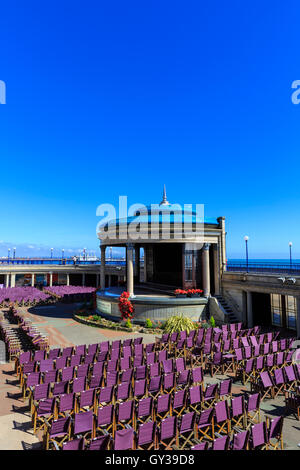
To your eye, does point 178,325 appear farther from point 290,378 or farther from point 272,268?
point 290,378

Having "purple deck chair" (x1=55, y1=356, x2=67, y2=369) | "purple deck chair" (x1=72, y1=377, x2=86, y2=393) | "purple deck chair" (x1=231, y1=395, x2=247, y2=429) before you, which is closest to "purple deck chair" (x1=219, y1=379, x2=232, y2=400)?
"purple deck chair" (x1=231, y1=395, x2=247, y2=429)

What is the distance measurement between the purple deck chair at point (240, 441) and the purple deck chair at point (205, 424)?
1.38 metres

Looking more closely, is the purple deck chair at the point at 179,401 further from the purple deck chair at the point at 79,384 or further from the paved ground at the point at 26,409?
the purple deck chair at the point at 79,384

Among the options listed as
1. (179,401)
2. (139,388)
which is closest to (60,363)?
(139,388)

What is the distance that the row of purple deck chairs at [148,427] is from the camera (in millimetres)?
7039

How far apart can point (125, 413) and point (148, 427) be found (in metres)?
1.25

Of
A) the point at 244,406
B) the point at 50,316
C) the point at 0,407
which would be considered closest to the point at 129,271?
the point at 50,316

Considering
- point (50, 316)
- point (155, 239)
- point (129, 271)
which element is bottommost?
point (50, 316)

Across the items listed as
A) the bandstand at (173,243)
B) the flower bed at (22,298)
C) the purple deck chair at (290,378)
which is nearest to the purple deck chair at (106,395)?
the purple deck chair at (290,378)

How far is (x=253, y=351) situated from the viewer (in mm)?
13812
